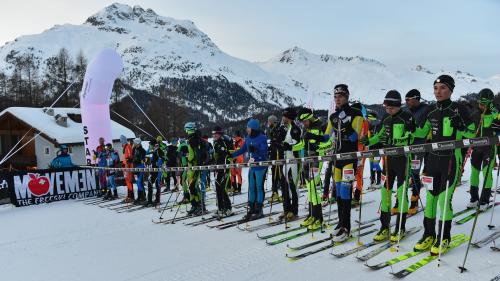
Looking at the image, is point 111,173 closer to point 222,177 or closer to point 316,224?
point 222,177

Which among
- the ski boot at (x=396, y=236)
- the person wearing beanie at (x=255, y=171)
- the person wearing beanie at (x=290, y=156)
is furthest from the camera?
the person wearing beanie at (x=255, y=171)

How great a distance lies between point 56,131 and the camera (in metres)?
23.5

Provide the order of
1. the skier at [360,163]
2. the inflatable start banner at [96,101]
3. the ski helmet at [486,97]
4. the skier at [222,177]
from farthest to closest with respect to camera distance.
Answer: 1. the inflatable start banner at [96,101]
2. the skier at [222,177]
3. the ski helmet at [486,97]
4. the skier at [360,163]

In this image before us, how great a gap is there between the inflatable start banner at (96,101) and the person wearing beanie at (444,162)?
42.2ft

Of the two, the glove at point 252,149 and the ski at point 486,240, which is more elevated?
the glove at point 252,149

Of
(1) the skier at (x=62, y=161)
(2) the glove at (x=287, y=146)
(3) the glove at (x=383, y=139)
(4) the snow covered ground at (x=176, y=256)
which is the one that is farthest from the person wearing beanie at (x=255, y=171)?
(1) the skier at (x=62, y=161)

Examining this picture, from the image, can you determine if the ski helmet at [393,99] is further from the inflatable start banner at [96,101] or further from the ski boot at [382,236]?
the inflatable start banner at [96,101]

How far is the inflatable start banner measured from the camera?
1505 centimetres

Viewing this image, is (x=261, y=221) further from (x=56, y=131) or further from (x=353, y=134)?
(x=56, y=131)

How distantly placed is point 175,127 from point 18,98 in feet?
80.8

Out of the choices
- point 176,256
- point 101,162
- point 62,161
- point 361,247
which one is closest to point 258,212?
point 176,256

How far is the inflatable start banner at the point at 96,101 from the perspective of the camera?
1505 cm

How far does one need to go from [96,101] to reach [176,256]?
37.0 ft

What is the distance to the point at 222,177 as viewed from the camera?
8.58 m
